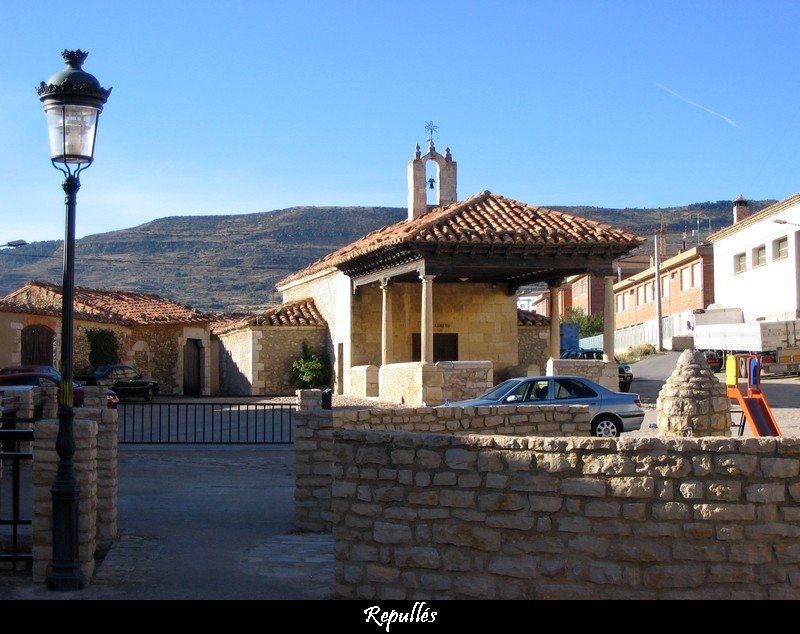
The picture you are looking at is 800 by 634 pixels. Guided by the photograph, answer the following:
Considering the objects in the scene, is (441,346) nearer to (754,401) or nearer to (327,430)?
(327,430)

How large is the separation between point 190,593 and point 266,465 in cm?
851

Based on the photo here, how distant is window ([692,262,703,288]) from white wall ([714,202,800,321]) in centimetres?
237

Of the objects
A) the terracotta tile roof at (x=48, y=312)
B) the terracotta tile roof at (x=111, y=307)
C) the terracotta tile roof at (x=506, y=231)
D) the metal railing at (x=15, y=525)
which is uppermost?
the terracotta tile roof at (x=506, y=231)

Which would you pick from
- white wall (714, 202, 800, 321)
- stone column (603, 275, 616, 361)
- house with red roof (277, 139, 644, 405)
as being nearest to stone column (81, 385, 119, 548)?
house with red roof (277, 139, 644, 405)

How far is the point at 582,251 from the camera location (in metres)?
25.0

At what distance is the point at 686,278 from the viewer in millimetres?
53469

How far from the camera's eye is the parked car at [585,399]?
1769 centimetres

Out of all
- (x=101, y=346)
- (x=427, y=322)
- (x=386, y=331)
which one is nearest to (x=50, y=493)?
(x=427, y=322)

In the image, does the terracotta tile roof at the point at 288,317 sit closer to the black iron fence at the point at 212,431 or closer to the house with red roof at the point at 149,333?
the house with red roof at the point at 149,333

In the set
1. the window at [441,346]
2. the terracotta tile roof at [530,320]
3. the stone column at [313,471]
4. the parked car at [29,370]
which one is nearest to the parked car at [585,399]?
the stone column at [313,471]

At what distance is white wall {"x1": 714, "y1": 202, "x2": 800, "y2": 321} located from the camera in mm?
39469

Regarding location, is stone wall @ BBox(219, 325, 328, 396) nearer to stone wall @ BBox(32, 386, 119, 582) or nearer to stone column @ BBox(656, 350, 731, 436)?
stone wall @ BBox(32, 386, 119, 582)
